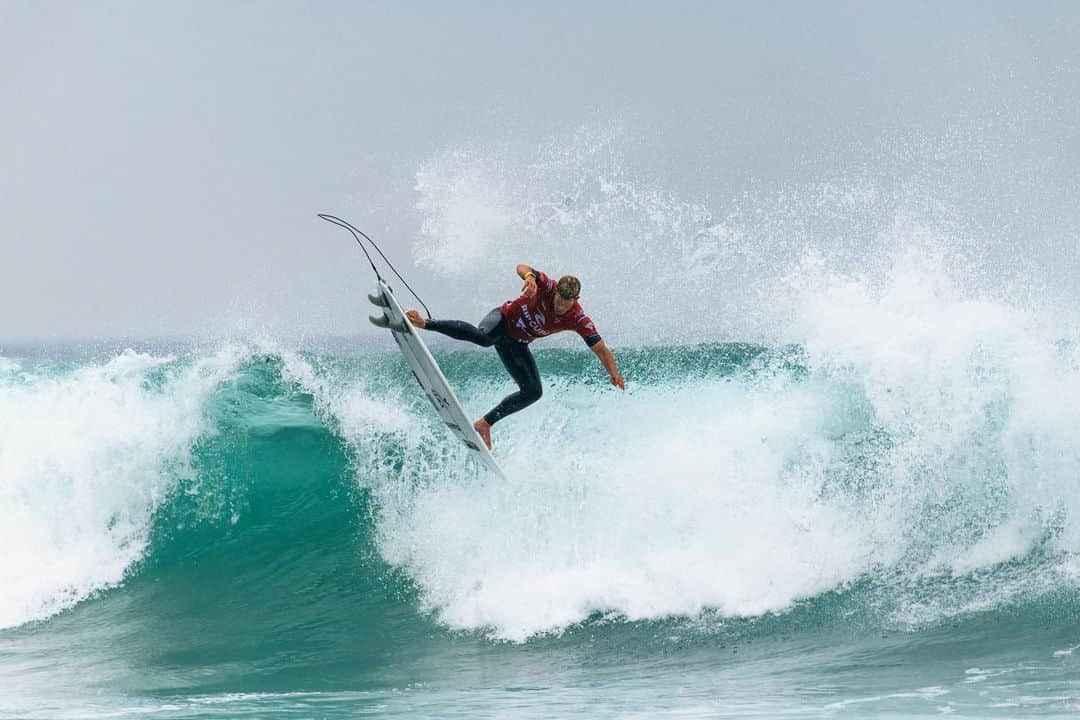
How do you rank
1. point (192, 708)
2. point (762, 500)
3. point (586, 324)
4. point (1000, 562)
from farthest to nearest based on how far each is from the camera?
point (762, 500) < point (1000, 562) < point (586, 324) < point (192, 708)

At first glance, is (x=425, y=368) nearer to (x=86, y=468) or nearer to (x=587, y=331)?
(x=587, y=331)

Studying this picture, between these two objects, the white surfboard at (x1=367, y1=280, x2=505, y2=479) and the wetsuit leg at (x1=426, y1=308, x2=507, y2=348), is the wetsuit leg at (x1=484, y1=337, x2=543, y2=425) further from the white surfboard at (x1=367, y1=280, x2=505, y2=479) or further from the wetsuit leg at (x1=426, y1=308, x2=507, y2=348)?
the white surfboard at (x1=367, y1=280, x2=505, y2=479)

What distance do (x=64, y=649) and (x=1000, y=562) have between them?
24.4 feet

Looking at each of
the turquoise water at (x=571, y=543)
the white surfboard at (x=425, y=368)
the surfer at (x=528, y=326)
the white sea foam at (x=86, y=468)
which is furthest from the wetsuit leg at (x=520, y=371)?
the white sea foam at (x=86, y=468)

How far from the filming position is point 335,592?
8.59 m

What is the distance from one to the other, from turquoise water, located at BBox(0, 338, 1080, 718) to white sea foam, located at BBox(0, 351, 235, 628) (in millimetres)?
33

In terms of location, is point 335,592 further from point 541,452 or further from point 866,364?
point 866,364

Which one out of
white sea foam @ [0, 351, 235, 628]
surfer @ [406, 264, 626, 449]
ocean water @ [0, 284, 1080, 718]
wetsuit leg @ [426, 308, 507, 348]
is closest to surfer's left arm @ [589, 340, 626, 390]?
surfer @ [406, 264, 626, 449]

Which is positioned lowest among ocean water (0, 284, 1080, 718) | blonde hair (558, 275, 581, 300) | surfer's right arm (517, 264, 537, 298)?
ocean water (0, 284, 1080, 718)

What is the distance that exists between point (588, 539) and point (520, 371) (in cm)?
180

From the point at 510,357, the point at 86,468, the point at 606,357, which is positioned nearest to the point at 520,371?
the point at 510,357

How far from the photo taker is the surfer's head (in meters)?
6.68

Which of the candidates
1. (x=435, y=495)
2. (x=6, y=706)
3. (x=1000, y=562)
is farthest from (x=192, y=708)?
(x=1000, y=562)

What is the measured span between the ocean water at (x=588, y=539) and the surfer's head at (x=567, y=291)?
2.37m
